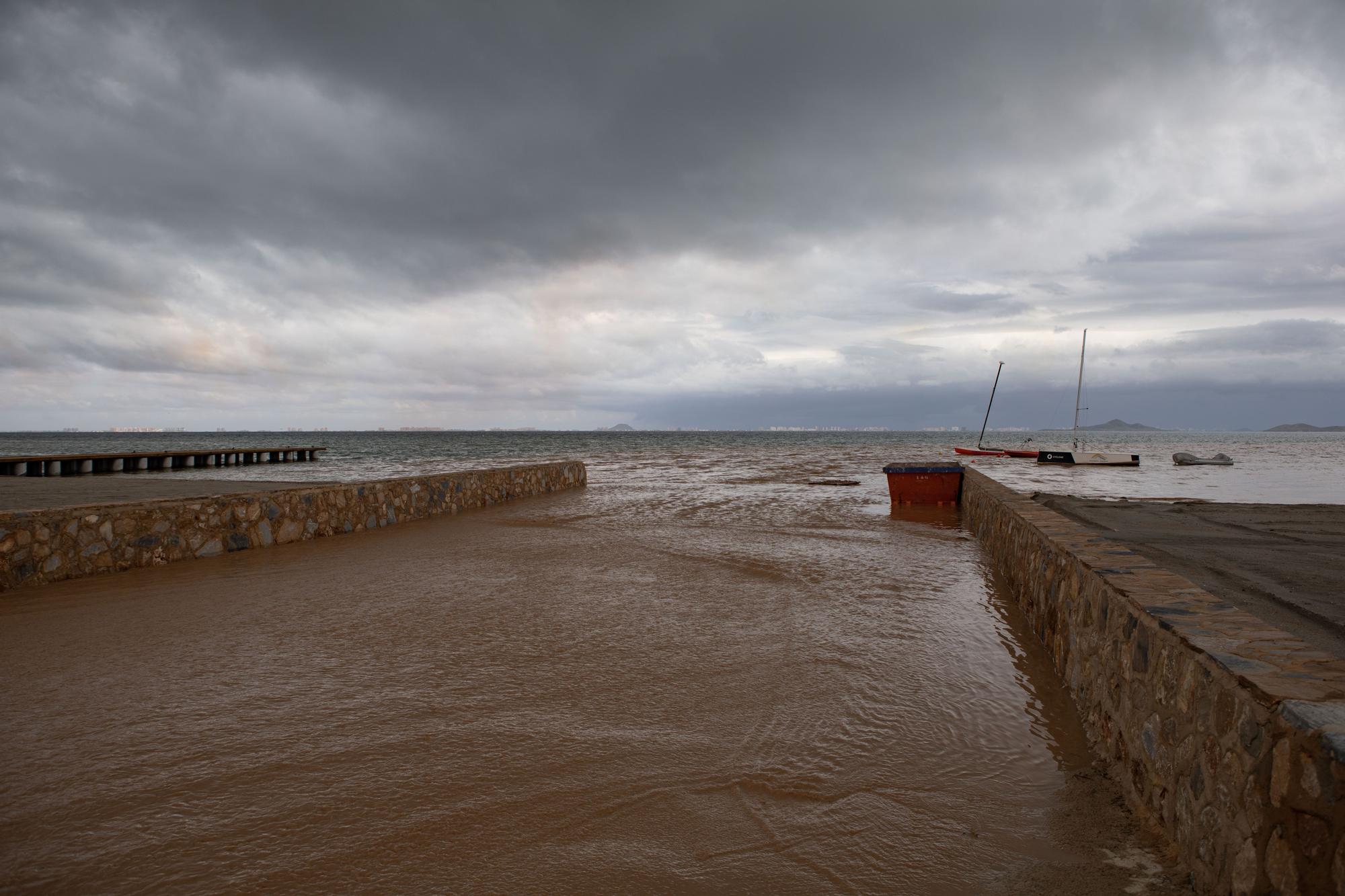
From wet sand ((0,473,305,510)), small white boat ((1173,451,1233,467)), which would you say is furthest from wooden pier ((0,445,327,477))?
small white boat ((1173,451,1233,467))

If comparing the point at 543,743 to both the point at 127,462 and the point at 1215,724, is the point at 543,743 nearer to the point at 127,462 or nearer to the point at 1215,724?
the point at 1215,724

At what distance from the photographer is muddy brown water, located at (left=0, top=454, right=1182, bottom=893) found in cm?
239

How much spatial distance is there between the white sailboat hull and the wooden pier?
43489 mm

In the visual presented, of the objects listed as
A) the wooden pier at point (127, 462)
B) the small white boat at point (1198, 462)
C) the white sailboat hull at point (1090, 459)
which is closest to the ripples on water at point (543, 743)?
the wooden pier at point (127, 462)

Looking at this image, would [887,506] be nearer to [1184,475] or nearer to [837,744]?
[837,744]

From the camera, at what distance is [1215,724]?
2.16m

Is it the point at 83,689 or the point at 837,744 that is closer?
the point at 837,744

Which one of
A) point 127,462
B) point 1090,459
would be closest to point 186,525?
point 127,462

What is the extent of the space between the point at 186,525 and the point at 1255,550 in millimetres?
12450

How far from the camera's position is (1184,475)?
2541 cm

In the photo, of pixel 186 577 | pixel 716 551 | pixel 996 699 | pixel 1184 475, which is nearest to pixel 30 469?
pixel 186 577

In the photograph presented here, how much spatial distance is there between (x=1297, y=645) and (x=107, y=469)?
1653 inches

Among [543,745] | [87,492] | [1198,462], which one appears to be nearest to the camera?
[543,745]

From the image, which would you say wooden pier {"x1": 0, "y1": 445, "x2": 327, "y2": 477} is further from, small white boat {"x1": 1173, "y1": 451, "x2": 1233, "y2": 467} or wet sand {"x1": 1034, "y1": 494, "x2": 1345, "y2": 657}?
small white boat {"x1": 1173, "y1": 451, "x2": 1233, "y2": 467}
